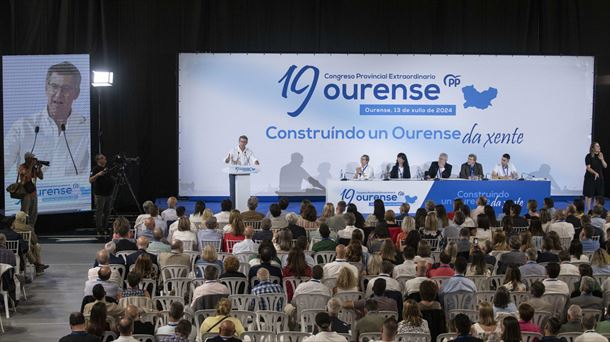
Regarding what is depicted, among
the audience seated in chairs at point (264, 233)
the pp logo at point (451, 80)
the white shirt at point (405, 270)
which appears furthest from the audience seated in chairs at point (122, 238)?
the pp logo at point (451, 80)

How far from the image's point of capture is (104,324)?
8570 millimetres

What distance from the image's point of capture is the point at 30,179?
650 inches

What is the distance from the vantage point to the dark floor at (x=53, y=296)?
11359 mm

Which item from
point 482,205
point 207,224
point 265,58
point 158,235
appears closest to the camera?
point 158,235

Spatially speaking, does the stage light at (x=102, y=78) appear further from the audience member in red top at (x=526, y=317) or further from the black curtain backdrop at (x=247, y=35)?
the audience member in red top at (x=526, y=317)

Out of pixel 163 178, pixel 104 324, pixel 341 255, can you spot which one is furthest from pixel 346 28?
pixel 104 324

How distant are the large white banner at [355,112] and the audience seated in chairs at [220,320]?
437 inches

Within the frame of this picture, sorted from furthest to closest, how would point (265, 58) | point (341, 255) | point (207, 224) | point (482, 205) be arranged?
1. point (265, 58)
2. point (482, 205)
3. point (207, 224)
4. point (341, 255)

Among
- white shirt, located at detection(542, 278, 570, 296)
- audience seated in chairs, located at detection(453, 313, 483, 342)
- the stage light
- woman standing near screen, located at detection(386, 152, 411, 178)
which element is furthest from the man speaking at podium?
audience seated in chairs, located at detection(453, 313, 483, 342)

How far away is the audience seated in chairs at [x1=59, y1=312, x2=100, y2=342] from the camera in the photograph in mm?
8297

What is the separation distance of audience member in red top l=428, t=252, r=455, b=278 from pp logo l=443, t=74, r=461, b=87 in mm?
9944

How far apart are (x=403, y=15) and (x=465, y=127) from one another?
2786 mm

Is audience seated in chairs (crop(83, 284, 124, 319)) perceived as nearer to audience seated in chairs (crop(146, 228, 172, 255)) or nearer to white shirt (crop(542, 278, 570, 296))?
audience seated in chairs (crop(146, 228, 172, 255))

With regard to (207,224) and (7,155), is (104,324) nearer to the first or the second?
(207,224)
